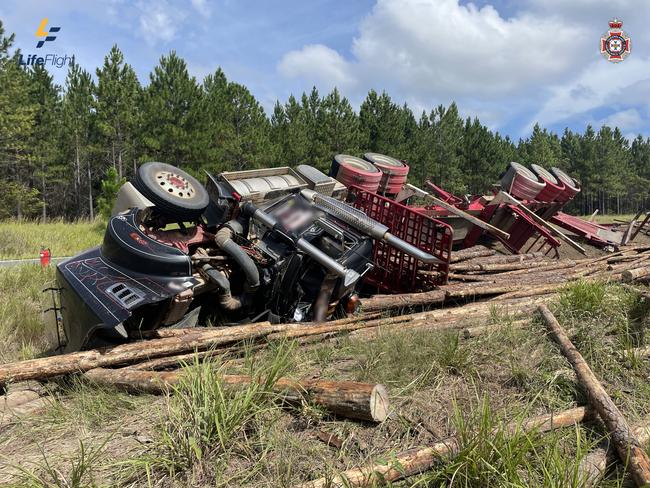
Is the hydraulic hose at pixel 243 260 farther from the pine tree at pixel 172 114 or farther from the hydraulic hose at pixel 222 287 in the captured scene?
the pine tree at pixel 172 114

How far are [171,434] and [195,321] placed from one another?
215 cm

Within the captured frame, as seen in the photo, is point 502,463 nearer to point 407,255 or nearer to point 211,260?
point 211,260

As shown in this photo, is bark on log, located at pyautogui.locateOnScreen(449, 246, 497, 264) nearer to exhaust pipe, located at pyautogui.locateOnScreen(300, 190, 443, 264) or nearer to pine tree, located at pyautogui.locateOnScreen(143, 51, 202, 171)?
exhaust pipe, located at pyautogui.locateOnScreen(300, 190, 443, 264)

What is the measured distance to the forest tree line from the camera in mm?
24078

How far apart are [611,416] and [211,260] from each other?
354cm

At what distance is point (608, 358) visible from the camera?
3289 mm

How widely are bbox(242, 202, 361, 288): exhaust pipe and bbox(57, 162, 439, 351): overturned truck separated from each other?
0.01 metres


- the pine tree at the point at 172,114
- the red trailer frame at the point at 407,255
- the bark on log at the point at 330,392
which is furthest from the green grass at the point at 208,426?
the pine tree at the point at 172,114

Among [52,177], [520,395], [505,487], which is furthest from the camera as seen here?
[52,177]

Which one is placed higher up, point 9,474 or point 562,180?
point 562,180

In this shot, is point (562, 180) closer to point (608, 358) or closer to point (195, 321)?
point (608, 358)

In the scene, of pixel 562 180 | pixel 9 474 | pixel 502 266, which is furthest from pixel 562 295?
pixel 562 180

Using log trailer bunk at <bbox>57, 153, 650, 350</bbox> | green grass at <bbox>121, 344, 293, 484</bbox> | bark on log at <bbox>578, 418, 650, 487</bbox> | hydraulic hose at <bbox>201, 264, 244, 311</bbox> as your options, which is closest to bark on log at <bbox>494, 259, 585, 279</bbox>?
log trailer bunk at <bbox>57, 153, 650, 350</bbox>

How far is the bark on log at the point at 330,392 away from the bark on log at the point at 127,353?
39 cm
